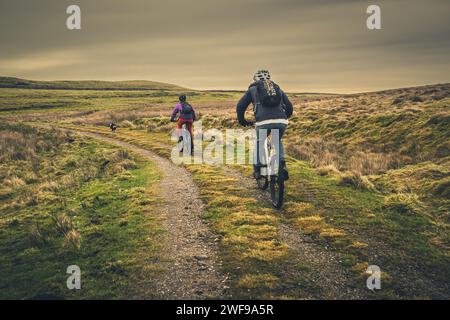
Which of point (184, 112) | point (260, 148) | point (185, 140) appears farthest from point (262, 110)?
point (185, 140)

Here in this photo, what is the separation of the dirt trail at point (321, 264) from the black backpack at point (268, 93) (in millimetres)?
2986

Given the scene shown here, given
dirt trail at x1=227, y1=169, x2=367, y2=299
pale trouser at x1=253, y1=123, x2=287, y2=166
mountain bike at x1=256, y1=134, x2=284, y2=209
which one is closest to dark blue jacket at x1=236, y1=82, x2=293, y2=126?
pale trouser at x1=253, y1=123, x2=287, y2=166

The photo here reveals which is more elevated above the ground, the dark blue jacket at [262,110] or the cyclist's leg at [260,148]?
the dark blue jacket at [262,110]

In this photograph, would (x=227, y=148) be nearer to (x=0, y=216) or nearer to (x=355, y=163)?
(x=355, y=163)

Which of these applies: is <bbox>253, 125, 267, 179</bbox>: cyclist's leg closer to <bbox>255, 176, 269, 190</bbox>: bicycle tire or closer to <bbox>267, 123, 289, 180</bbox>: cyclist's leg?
<bbox>267, 123, 289, 180</bbox>: cyclist's leg

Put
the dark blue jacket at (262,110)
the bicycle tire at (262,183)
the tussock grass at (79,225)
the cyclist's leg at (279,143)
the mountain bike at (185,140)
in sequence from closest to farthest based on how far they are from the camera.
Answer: the tussock grass at (79,225) → the dark blue jacket at (262,110) → the cyclist's leg at (279,143) → the bicycle tire at (262,183) → the mountain bike at (185,140)

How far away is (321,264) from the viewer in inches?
254

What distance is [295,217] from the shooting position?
8953 mm

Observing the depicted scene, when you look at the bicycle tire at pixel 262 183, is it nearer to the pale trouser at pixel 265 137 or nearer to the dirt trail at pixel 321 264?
the pale trouser at pixel 265 137

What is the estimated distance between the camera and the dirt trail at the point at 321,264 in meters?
5.56

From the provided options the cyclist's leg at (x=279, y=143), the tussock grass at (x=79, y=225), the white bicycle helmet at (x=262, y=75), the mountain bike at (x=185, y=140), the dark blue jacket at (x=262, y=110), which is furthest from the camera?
the mountain bike at (x=185, y=140)

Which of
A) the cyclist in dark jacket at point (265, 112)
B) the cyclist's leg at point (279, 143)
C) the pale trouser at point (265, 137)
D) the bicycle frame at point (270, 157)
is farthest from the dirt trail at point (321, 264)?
the pale trouser at point (265, 137)
